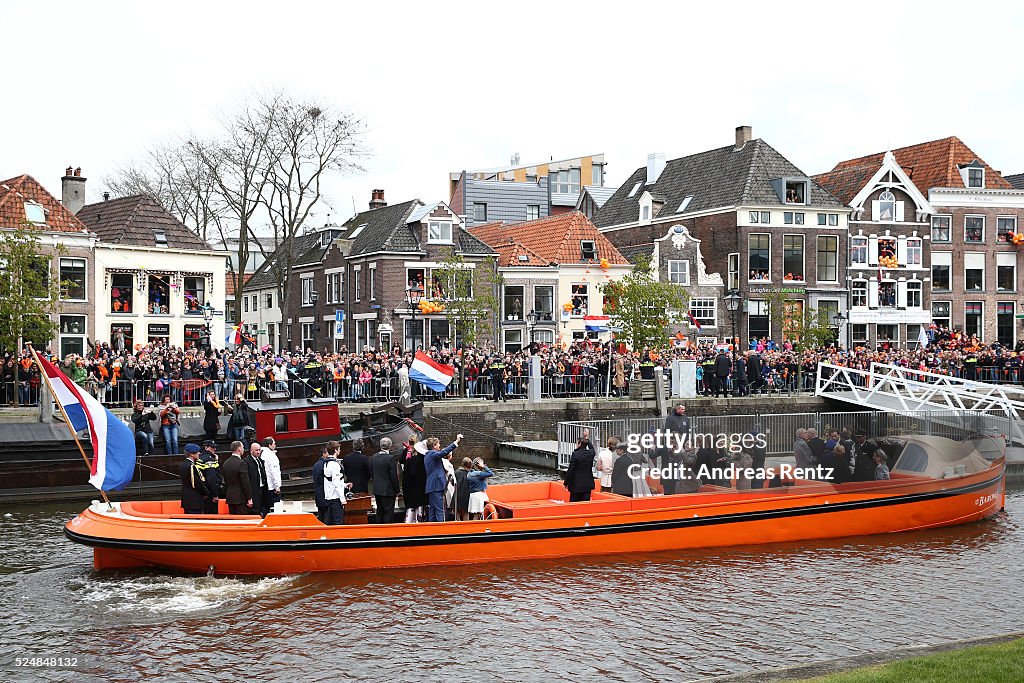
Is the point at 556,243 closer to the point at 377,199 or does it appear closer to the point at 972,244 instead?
the point at 377,199

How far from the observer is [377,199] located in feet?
191

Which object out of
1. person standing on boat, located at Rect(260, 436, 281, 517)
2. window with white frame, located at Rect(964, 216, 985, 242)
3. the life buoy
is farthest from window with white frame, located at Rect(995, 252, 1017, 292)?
person standing on boat, located at Rect(260, 436, 281, 517)

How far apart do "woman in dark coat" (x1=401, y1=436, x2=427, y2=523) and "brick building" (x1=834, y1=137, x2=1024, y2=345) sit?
45349mm

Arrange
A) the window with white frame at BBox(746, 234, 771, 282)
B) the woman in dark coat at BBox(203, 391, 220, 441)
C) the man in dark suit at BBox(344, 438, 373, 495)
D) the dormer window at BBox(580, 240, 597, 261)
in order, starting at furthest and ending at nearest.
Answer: the window with white frame at BBox(746, 234, 771, 282)
the dormer window at BBox(580, 240, 597, 261)
the woman in dark coat at BBox(203, 391, 220, 441)
the man in dark suit at BBox(344, 438, 373, 495)

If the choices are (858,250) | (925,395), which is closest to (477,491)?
(925,395)

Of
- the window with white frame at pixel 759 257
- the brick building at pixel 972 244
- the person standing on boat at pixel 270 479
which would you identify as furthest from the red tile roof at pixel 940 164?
the person standing on boat at pixel 270 479

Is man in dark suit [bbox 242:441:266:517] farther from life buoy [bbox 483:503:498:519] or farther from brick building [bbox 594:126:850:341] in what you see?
brick building [bbox 594:126:850:341]

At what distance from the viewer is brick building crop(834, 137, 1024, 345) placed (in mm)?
56625

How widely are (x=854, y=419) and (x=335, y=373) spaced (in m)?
17.6

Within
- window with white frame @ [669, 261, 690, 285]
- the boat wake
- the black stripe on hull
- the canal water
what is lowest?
the canal water

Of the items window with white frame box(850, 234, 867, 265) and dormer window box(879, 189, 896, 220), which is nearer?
window with white frame box(850, 234, 867, 265)

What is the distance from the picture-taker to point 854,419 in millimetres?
19500

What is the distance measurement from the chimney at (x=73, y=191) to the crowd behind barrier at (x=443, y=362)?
41.3 ft

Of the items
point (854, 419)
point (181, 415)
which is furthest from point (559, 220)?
point (854, 419)
